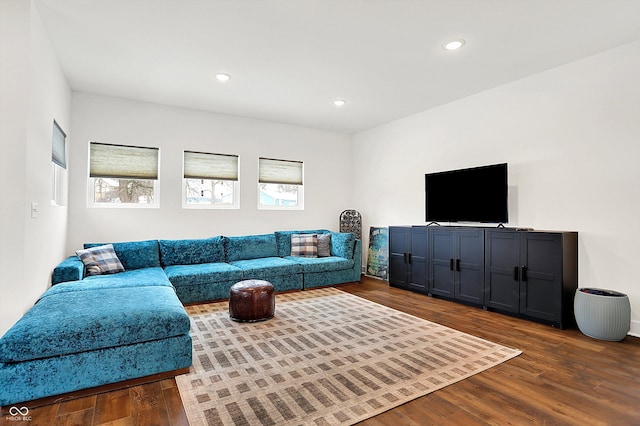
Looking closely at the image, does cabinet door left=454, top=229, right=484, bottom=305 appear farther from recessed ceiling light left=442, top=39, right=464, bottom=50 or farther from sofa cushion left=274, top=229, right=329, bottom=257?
sofa cushion left=274, top=229, right=329, bottom=257

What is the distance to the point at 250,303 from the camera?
3432mm

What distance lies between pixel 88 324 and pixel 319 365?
5.25ft

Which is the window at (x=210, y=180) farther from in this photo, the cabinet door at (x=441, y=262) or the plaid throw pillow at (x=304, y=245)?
the cabinet door at (x=441, y=262)

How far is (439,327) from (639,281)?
75.1 inches

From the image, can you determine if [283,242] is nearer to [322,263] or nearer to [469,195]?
[322,263]

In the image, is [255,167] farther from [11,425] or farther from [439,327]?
[11,425]

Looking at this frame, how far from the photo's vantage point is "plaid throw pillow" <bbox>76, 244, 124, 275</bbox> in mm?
3734

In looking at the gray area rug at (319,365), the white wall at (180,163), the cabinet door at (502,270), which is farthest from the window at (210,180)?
the cabinet door at (502,270)

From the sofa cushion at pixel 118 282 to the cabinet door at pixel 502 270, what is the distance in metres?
3.71

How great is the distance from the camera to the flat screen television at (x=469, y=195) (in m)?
3.94

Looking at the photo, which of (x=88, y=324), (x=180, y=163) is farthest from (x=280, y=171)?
(x=88, y=324)

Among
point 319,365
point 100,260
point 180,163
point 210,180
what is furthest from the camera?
→ point 210,180

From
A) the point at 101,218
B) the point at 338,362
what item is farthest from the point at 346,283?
the point at 101,218

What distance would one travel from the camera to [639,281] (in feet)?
9.98
